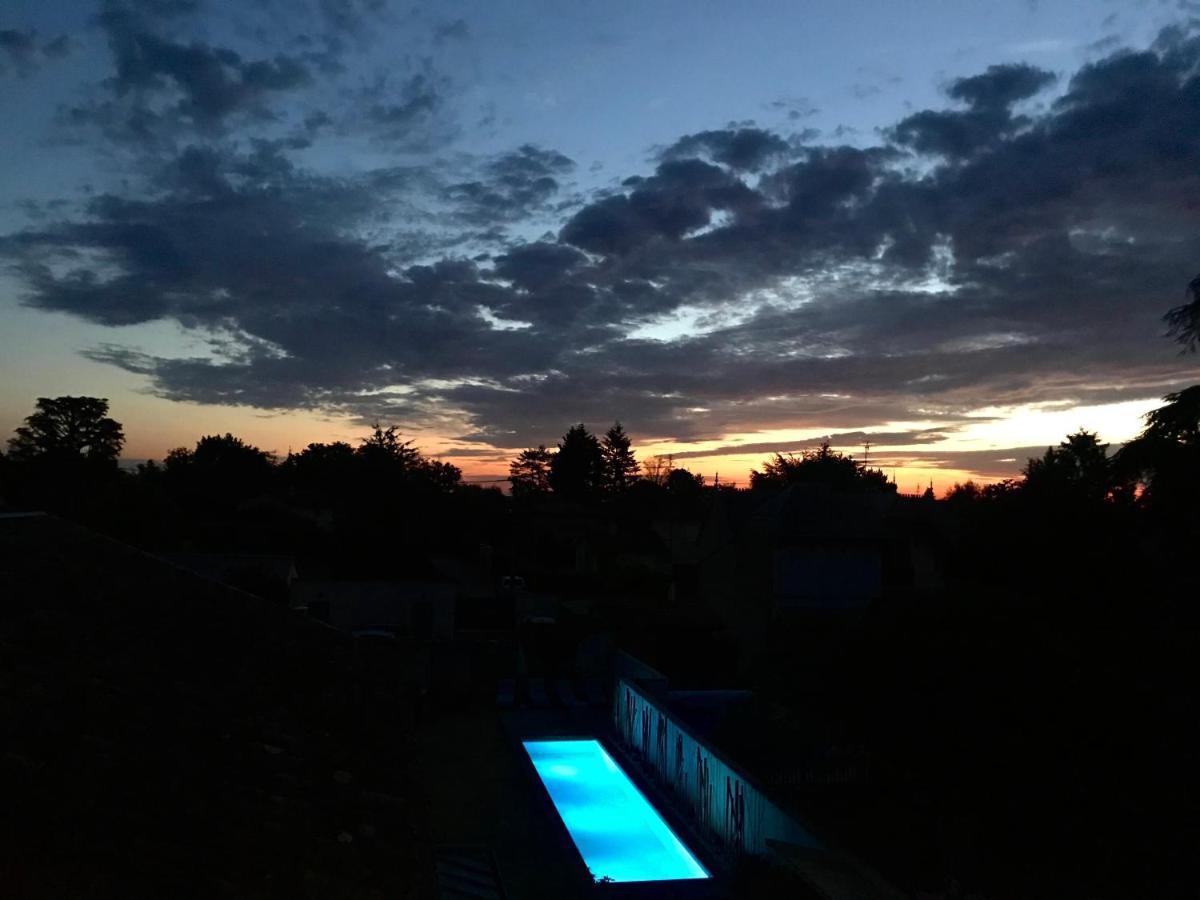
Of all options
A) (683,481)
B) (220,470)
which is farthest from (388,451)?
(683,481)

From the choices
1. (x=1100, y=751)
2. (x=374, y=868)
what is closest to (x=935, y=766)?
(x=1100, y=751)

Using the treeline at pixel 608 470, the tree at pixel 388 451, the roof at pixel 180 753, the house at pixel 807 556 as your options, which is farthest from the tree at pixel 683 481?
the roof at pixel 180 753

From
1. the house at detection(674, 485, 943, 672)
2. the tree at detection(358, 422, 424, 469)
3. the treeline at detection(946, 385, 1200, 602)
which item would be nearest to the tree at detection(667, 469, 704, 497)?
the tree at detection(358, 422, 424, 469)

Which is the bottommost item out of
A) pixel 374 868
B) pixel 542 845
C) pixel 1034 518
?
pixel 542 845

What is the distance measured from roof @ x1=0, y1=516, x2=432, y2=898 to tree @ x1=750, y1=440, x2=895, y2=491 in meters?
72.3

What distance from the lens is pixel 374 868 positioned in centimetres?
440

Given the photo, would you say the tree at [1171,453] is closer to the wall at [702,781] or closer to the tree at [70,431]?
the wall at [702,781]

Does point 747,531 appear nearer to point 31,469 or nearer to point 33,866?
point 33,866

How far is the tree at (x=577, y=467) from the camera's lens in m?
101

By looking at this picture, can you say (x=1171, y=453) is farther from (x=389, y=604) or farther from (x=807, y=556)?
(x=389, y=604)

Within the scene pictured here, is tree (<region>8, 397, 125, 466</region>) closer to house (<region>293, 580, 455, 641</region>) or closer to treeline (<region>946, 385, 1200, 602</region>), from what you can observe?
house (<region>293, 580, 455, 641</region>)

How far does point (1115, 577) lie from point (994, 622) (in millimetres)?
7795

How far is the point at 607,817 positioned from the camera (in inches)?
780

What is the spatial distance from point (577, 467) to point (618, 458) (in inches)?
305
